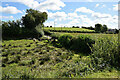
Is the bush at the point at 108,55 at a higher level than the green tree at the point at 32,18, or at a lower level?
lower

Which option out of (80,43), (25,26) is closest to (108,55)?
(80,43)

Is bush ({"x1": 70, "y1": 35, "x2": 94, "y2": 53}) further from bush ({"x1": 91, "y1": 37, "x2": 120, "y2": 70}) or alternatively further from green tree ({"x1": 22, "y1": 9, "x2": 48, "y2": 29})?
green tree ({"x1": 22, "y1": 9, "x2": 48, "y2": 29})

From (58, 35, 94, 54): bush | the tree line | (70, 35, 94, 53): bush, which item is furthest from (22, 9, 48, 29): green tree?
(70, 35, 94, 53): bush

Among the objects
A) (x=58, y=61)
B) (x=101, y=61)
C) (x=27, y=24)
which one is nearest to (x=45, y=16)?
(x=27, y=24)

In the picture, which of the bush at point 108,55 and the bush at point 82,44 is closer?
the bush at point 108,55

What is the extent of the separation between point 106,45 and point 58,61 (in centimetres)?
336

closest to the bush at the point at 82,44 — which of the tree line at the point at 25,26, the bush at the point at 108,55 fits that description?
the bush at the point at 108,55

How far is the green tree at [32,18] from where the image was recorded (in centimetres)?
2017

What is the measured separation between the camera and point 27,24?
2088 cm

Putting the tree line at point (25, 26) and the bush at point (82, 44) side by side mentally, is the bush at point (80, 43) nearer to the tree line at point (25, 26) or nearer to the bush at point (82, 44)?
the bush at point (82, 44)

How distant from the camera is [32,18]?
20.2 m

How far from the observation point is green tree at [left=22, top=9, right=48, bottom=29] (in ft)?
66.2

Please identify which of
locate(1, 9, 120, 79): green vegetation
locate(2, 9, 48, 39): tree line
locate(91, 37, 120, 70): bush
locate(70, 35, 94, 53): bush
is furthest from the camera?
locate(2, 9, 48, 39): tree line

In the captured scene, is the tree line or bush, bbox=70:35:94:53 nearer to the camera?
bush, bbox=70:35:94:53
